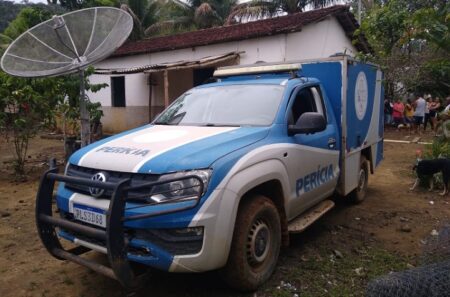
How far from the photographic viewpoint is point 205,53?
48.7ft

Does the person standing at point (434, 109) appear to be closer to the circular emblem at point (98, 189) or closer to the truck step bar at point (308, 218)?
the truck step bar at point (308, 218)

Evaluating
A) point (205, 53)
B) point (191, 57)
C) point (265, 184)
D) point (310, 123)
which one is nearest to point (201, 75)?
point (191, 57)

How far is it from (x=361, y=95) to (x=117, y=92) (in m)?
14.6

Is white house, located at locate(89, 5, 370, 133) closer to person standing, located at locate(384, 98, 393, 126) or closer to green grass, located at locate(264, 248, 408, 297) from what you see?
person standing, located at locate(384, 98, 393, 126)

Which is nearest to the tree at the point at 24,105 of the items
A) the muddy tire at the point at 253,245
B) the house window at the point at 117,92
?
the muddy tire at the point at 253,245

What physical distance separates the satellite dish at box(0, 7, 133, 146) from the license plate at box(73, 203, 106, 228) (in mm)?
2909

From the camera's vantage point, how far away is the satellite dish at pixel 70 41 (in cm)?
595

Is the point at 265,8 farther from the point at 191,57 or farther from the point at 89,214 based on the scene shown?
the point at 89,214

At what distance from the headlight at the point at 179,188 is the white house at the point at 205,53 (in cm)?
1007

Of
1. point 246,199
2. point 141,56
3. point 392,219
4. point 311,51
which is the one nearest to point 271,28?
point 311,51

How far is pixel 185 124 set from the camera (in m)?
4.58

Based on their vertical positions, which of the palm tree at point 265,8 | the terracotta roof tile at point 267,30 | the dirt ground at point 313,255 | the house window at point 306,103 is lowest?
the dirt ground at point 313,255

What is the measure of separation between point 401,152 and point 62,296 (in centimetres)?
1114

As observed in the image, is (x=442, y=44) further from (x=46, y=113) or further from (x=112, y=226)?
(x=46, y=113)
